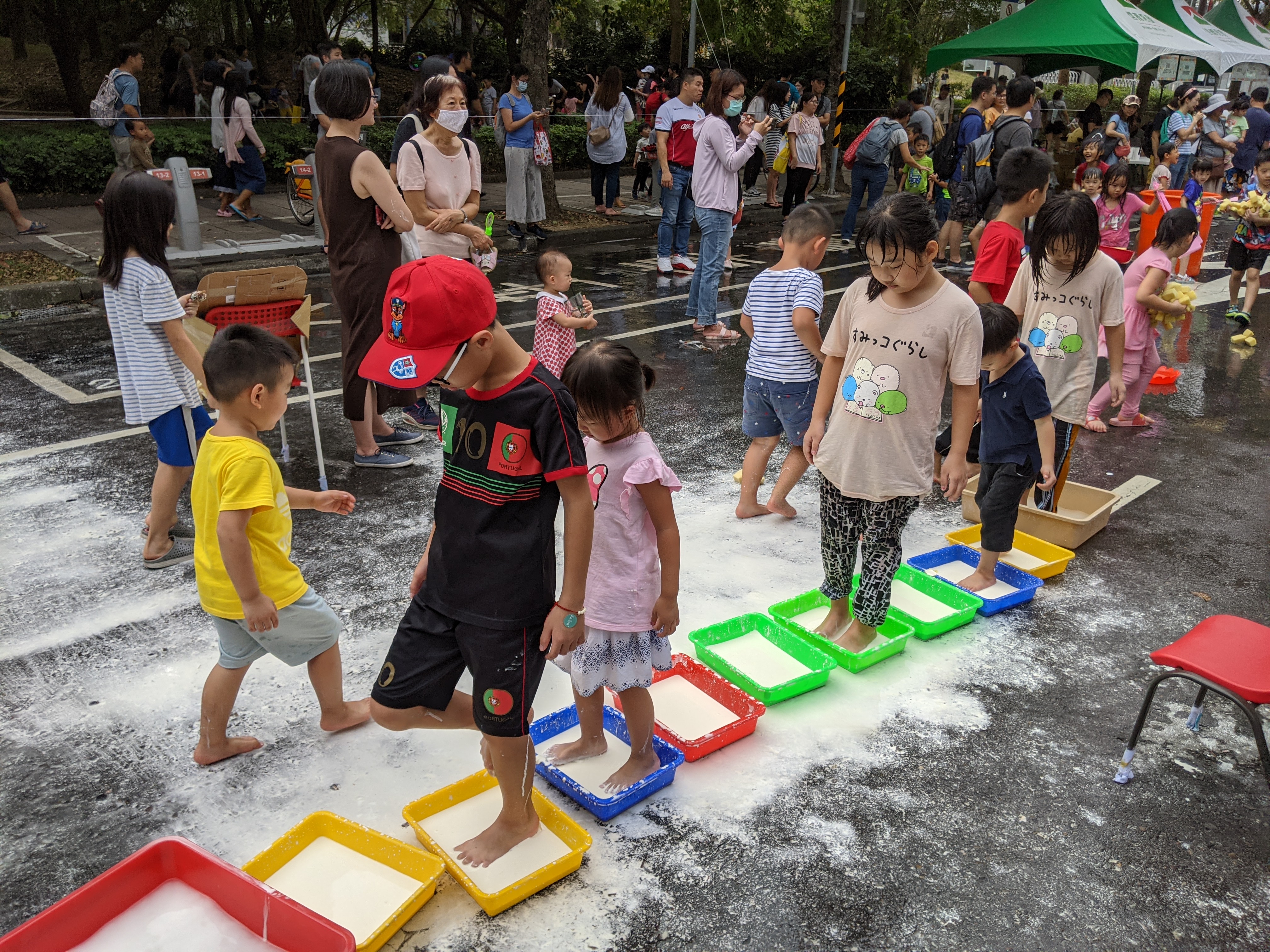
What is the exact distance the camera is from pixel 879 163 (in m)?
13.0

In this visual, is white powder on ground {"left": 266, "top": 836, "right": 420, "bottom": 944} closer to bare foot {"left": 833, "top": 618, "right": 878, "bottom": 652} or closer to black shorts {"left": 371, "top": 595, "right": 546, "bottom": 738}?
black shorts {"left": 371, "top": 595, "right": 546, "bottom": 738}

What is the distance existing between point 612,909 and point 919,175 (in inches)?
478

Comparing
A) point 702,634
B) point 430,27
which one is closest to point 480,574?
point 702,634

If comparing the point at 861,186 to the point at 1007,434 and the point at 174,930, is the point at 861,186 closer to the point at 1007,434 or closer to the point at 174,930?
the point at 1007,434

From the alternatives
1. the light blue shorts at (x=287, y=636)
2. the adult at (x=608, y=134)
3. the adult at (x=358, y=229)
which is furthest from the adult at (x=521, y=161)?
the light blue shorts at (x=287, y=636)

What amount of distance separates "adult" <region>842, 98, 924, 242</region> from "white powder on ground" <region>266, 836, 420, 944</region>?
1154 cm

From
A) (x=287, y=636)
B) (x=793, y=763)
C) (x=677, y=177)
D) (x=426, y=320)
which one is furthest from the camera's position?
(x=677, y=177)

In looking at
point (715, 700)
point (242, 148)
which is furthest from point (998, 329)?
point (242, 148)

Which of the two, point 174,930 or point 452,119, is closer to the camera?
point 174,930

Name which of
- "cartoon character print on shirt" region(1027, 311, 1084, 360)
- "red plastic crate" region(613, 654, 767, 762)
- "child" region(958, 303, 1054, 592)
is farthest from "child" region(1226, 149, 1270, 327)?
"red plastic crate" region(613, 654, 767, 762)

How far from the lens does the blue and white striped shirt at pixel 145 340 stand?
13.8ft

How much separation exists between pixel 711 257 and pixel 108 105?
7886mm

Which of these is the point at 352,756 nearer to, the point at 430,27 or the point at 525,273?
the point at 525,273

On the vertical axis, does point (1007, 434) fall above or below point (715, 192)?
below
